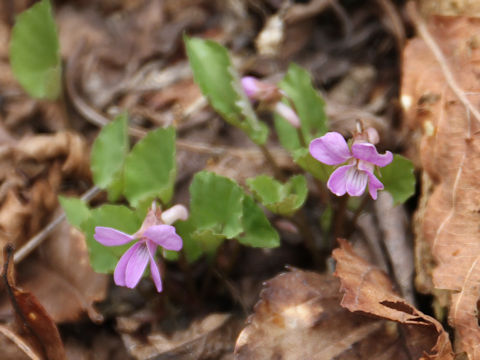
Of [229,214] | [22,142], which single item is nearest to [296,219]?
[229,214]

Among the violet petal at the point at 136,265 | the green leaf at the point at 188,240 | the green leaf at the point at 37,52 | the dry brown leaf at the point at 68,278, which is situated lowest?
the dry brown leaf at the point at 68,278

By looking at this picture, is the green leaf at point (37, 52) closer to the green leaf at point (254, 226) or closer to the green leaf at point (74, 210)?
the green leaf at point (74, 210)

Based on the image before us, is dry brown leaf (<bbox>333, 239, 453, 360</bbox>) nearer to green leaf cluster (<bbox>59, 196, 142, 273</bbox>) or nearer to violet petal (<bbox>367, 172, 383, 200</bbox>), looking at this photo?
violet petal (<bbox>367, 172, 383, 200</bbox>)

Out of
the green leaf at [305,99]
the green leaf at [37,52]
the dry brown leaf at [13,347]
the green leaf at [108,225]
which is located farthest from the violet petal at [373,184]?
the green leaf at [37,52]

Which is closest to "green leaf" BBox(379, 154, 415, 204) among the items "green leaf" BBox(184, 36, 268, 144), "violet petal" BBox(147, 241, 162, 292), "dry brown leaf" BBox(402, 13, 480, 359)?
"dry brown leaf" BBox(402, 13, 480, 359)

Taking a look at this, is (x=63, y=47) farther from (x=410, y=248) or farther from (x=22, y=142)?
(x=410, y=248)
